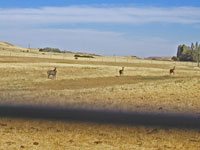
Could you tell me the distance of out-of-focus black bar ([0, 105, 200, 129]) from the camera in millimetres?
16141

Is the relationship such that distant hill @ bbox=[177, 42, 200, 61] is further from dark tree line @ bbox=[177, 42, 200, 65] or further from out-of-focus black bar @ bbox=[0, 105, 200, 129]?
out-of-focus black bar @ bbox=[0, 105, 200, 129]

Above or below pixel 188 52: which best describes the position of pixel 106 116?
below

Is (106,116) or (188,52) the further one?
(188,52)

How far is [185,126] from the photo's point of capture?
15.5m

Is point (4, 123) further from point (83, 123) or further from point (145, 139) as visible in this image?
point (145, 139)

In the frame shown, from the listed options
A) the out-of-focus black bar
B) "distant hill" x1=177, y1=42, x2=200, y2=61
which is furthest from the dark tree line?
the out-of-focus black bar

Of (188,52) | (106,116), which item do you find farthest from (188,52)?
(106,116)

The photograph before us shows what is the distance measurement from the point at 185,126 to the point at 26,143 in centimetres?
556

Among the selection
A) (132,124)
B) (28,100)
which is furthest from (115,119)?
(28,100)

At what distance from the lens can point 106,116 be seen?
58.6 feet

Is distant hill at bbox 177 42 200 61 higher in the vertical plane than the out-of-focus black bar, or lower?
higher

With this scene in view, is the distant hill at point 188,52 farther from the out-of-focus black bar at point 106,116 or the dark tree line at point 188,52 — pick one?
the out-of-focus black bar at point 106,116

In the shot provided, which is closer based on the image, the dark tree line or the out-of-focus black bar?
the out-of-focus black bar

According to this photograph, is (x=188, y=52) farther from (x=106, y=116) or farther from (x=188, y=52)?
(x=106, y=116)
